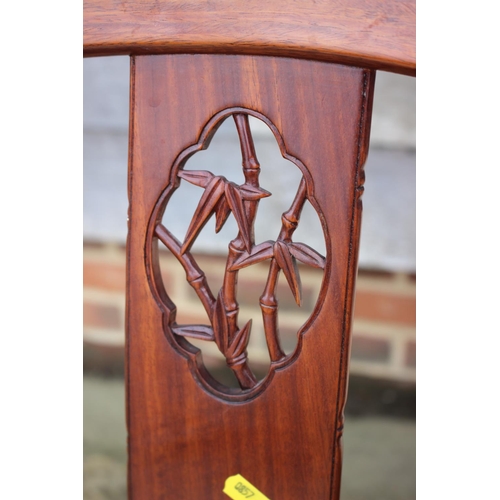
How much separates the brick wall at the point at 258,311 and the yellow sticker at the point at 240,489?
28 centimetres

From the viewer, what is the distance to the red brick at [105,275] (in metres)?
0.69

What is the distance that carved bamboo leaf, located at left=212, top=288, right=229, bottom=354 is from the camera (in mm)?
351

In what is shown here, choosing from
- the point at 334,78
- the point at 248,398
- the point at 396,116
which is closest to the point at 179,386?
the point at 248,398

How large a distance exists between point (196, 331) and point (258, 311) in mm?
283

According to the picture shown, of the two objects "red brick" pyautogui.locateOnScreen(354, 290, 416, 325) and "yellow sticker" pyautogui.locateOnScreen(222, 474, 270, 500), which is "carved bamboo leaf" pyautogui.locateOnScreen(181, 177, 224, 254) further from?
"red brick" pyautogui.locateOnScreen(354, 290, 416, 325)

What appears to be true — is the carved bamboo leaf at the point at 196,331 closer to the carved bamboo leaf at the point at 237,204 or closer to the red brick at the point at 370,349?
the carved bamboo leaf at the point at 237,204

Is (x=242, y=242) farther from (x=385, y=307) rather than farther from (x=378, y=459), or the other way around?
(x=378, y=459)

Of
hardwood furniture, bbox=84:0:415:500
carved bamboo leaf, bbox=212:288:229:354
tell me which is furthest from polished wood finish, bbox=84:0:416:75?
carved bamboo leaf, bbox=212:288:229:354

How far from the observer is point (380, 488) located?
66 centimetres

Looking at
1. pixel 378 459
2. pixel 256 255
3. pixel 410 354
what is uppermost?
pixel 256 255

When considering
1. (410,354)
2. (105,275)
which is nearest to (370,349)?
(410,354)

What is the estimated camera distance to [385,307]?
2.01 feet

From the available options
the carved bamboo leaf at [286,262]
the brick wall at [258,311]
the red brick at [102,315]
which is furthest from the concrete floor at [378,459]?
the carved bamboo leaf at [286,262]

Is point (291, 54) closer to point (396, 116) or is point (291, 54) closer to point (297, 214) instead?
point (297, 214)
